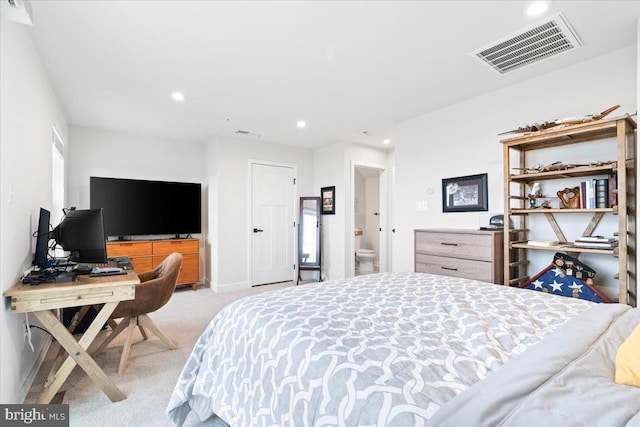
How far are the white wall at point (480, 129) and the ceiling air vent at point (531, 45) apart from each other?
400 millimetres

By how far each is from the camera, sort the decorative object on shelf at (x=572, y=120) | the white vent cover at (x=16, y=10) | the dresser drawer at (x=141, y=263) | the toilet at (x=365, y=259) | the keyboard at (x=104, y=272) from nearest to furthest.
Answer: the white vent cover at (x=16, y=10), the keyboard at (x=104, y=272), the decorative object on shelf at (x=572, y=120), the dresser drawer at (x=141, y=263), the toilet at (x=365, y=259)

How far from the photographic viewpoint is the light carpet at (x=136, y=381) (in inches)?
70.4

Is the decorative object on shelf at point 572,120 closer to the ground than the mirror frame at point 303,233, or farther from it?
farther from it

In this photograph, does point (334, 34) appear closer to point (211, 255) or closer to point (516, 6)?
point (516, 6)

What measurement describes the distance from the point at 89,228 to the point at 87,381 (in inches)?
42.7

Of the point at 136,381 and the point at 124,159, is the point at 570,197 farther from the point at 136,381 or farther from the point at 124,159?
the point at 124,159

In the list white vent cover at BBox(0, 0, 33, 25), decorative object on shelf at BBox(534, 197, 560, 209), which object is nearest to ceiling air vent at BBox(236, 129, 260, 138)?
white vent cover at BBox(0, 0, 33, 25)

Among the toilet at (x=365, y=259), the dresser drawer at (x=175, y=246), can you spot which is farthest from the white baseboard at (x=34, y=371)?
the toilet at (x=365, y=259)

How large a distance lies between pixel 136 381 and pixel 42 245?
3.84ft

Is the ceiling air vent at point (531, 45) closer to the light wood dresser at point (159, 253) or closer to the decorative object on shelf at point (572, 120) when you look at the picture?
the decorative object on shelf at point (572, 120)

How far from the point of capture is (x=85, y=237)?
224 centimetres

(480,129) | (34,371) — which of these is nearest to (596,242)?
(480,129)

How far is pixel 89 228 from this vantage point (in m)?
2.23

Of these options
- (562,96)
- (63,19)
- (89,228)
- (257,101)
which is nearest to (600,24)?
(562,96)
